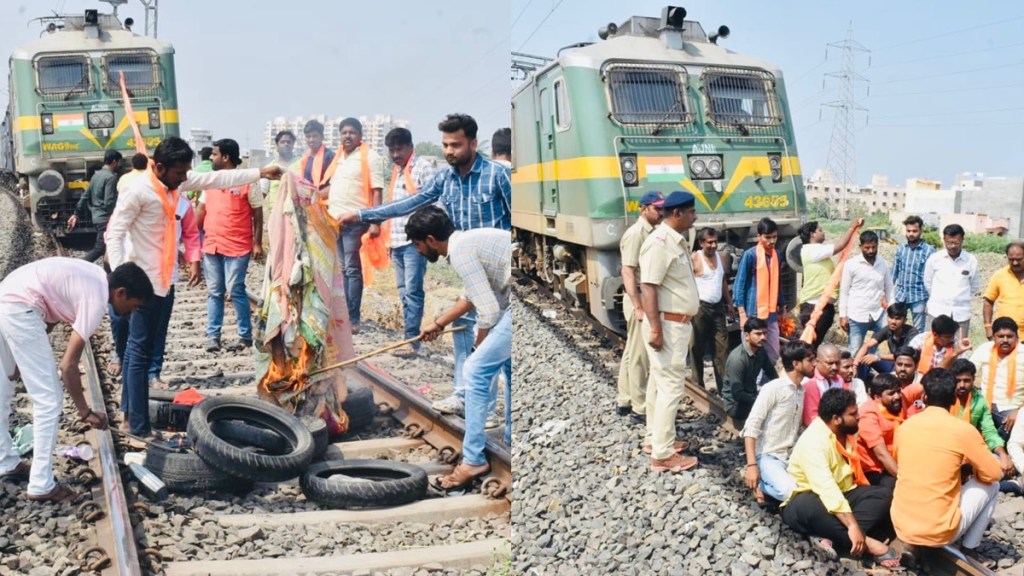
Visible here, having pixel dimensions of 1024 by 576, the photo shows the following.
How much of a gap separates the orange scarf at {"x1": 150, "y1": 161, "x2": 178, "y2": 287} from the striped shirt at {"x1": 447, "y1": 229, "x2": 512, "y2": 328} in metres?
2.05

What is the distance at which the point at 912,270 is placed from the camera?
24.7ft

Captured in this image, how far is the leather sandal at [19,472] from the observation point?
434cm

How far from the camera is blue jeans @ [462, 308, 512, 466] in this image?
4.38 meters

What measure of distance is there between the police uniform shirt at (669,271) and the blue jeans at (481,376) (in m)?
1.27

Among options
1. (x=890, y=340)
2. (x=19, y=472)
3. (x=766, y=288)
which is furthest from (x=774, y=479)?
(x=19, y=472)

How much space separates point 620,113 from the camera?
791cm

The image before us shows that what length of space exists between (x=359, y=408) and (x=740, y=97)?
4.85m

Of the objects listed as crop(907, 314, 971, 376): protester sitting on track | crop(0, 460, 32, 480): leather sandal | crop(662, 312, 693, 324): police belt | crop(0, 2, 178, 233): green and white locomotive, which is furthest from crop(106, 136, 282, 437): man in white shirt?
crop(0, 2, 178, 233): green and white locomotive

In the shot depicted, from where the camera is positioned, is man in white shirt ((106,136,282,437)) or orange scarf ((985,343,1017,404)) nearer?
man in white shirt ((106,136,282,437))

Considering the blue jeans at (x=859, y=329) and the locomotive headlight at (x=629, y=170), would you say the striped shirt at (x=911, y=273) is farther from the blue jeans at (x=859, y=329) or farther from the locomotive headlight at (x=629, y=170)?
the locomotive headlight at (x=629, y=170)

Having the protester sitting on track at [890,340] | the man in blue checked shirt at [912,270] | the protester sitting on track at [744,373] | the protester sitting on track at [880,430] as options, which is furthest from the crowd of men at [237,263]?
the man in blue checked shirt at [912,270]

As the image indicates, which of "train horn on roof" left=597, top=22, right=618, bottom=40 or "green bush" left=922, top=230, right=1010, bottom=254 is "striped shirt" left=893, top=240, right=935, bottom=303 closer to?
"train horn on roof" left=597, top=22, right=618, bottom=40

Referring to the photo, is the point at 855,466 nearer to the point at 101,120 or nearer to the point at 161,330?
the point at 161,330

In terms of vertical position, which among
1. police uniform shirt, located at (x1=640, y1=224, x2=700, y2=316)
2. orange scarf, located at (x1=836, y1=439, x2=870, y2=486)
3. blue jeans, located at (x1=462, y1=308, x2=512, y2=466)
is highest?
police uniform shirt, located at (x1=640, y1=224, x2=700, y2=316)
